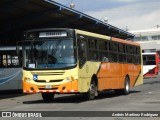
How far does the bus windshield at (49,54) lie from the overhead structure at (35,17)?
678 centimetres

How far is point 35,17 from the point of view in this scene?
29953mm

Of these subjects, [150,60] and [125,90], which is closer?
[125,90]

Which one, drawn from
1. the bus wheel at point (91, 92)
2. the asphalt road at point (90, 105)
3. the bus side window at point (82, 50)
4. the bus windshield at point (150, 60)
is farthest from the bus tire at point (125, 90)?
the bus windshield at point (150, 60)

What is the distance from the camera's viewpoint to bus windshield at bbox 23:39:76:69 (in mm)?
18562

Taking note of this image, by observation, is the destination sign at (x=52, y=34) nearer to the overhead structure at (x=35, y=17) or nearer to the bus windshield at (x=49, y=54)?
the bus windshield at (x=49, y=54)

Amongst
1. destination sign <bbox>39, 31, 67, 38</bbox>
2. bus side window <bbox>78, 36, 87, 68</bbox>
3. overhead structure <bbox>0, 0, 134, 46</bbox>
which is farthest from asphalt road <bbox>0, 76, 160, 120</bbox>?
overhead structure <bbox>0, 0, 134, 46</bbox>

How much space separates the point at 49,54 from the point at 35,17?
38.0ft

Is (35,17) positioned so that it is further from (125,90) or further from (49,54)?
(49,54)

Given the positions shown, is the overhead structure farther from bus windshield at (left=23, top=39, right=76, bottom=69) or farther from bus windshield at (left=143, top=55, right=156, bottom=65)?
bus windshield at (left=143, top=55, right=156, bottom=65)

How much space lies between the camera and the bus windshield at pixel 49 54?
1856cm

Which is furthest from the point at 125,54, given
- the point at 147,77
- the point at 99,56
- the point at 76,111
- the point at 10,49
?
the point at 147,77

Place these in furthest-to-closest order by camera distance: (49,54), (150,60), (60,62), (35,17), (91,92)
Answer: (150,60)
(35,17)
(91,92)
(49,54)
(60,62)

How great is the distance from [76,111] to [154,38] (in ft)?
388

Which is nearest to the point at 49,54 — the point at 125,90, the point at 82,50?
the point at 82,50
